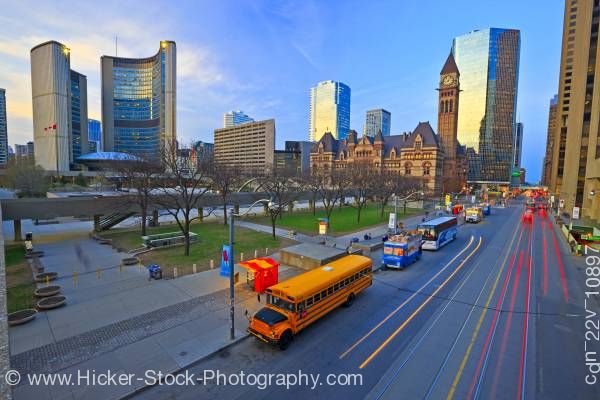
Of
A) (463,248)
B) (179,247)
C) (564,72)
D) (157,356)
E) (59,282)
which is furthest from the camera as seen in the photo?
(564,72)

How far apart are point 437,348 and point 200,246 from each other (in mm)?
22973

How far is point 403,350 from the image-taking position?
11680mm

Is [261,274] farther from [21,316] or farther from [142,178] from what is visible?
[142,178]

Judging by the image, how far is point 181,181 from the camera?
28625 mm

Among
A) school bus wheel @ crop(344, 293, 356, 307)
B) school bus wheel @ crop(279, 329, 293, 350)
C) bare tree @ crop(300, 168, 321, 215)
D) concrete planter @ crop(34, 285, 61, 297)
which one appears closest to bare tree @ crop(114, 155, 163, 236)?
concrete planter @ crop(34, 285, 61, 297)

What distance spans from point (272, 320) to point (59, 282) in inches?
654

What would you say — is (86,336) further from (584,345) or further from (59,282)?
(584,345)

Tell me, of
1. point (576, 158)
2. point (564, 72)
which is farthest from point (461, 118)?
point (576, 158)

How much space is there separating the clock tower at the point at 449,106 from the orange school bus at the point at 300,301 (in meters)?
123

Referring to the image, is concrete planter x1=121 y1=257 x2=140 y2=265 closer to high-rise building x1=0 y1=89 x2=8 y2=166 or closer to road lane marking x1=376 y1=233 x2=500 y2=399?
road lane marking x1=376 y1=233 x2=500 y2=399

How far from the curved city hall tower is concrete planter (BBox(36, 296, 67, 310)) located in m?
130

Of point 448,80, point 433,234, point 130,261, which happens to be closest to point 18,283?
point 130,261

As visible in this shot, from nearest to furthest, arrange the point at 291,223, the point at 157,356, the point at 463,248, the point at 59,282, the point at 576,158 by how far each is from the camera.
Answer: the point at 157,356 → the point at 59,282 → the point at 463,248 → the point at 291,223 → the point at 576,158

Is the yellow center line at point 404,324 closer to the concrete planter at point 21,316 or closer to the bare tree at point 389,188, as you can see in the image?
the concrete planter at point 21,316
